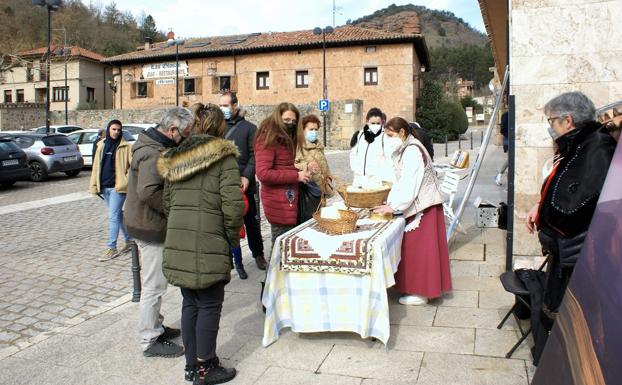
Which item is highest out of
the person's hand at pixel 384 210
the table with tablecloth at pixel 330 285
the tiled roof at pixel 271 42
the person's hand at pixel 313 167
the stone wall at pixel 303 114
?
the tiled roof at pixel 271 42

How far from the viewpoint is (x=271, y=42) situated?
132 feet

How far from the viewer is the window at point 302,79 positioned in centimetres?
3966

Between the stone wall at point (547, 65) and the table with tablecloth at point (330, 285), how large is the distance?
203cm

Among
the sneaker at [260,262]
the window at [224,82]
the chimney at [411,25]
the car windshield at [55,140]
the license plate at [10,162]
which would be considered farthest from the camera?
the window at [224,82]

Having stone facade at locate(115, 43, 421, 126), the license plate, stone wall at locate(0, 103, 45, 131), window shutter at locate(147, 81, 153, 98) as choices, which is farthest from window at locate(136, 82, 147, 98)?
the license plate

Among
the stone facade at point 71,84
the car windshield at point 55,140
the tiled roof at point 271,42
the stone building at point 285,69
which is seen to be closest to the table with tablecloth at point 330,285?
the car windshield at point 55,140

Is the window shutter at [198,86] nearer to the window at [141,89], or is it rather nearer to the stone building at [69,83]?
the window at [141,89]

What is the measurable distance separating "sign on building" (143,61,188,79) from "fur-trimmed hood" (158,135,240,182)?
4146cm

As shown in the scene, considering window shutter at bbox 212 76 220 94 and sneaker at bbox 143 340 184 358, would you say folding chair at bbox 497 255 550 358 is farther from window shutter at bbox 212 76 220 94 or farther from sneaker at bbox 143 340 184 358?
window shutter at bbox 212 76 220 94

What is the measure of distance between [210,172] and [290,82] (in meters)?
37.5

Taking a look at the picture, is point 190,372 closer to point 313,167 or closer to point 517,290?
point 313,167

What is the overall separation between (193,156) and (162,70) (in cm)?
4259

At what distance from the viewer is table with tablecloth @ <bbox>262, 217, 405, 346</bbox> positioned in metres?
3.73

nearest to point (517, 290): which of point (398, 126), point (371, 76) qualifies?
point (398, 126)
